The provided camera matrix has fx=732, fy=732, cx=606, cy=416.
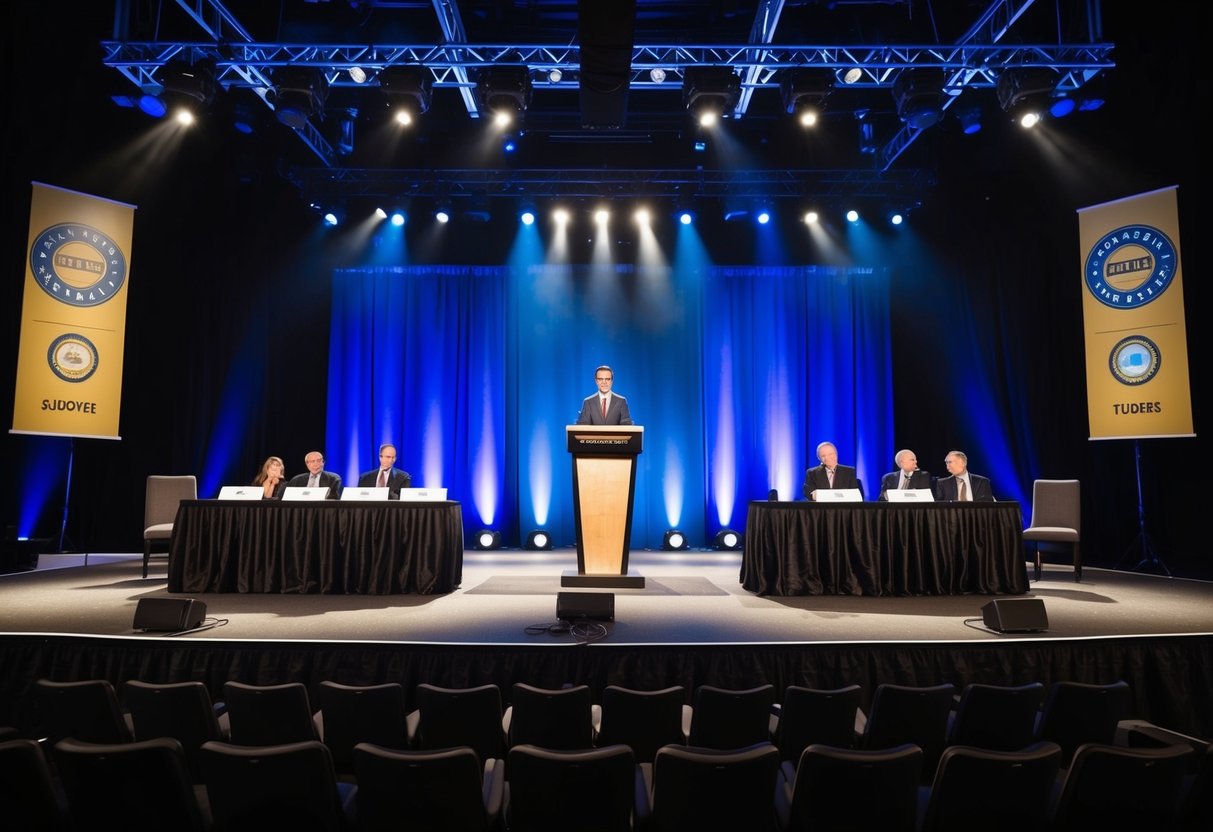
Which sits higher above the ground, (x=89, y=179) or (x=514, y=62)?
(x=514, y=62)

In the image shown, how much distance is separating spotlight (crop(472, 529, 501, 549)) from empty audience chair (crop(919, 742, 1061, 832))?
26.7ft

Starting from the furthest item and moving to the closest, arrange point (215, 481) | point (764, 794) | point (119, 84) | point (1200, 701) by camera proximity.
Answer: point (215, 481), point (119, 84), point (1200, 701), point (764, 794)

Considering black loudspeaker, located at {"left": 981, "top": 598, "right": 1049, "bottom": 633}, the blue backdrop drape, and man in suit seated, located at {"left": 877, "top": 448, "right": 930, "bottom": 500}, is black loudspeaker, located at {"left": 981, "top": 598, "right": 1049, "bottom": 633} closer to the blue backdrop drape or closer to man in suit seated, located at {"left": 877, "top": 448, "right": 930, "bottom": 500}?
man in suit seated, located at {"left": 877, "top": 448, "right": 930, "bottom": 500}

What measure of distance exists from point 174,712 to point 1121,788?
2957 mm

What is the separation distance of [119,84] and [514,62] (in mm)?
4581

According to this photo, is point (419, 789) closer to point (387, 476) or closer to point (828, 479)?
point (387, 476)

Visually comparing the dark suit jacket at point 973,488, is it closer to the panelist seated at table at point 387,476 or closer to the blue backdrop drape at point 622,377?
the blue backdrop drape at point 622,377

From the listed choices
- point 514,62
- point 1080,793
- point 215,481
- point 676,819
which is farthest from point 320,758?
point 215,481

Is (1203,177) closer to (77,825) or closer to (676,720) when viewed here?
(676,720)

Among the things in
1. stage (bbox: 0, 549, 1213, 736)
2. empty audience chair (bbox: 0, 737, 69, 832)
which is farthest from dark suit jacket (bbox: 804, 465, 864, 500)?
empty audience chair (bbox: 0, 737, 69, 832)

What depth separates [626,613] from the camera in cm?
472

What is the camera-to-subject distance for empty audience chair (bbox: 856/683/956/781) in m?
2.60

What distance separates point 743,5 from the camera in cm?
716

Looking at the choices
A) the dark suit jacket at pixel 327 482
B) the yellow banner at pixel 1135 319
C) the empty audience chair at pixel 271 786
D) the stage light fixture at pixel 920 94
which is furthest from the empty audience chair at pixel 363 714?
the yellow banner at pixel 1135 319
